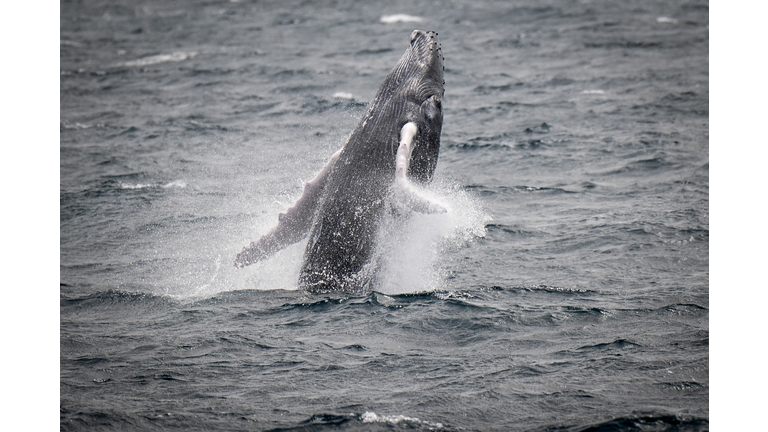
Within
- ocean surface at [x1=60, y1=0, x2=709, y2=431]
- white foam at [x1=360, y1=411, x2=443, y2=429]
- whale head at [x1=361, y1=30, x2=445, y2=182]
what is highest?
whale head at [x1=361, y1=30, x2=445, y2=182]

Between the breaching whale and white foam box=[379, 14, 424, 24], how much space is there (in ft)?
84.5

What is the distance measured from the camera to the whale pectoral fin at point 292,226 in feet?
40.6

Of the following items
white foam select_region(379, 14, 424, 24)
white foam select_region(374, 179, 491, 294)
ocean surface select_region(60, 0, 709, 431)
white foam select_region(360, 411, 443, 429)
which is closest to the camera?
white foam select_region(360, 411, 443, 429)

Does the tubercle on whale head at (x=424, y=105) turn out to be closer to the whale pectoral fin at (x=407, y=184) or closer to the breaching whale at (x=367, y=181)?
the breaching whale at (x=367, y=181)

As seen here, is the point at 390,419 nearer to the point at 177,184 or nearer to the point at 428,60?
the point at 428,60

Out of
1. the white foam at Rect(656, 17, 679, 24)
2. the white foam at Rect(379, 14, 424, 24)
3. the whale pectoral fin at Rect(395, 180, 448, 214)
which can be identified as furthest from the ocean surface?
the white foam at Rect(379, 14, 424, 24)

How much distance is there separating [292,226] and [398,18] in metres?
27.1

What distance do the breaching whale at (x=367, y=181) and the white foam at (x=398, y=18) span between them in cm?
2574

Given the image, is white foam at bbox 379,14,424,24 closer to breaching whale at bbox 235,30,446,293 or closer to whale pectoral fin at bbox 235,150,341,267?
breaching whale at bbox 235,30,446,293

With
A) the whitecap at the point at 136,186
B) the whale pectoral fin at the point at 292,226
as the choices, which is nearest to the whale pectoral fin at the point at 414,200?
the whale pectoral fin at the point at 292,226

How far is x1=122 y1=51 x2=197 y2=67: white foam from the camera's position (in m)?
32.0

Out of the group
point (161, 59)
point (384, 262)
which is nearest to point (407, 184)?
point (384, 262)

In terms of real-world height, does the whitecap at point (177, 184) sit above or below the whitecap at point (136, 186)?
above

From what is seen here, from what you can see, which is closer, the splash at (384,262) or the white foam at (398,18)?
the splash at (384,262)
